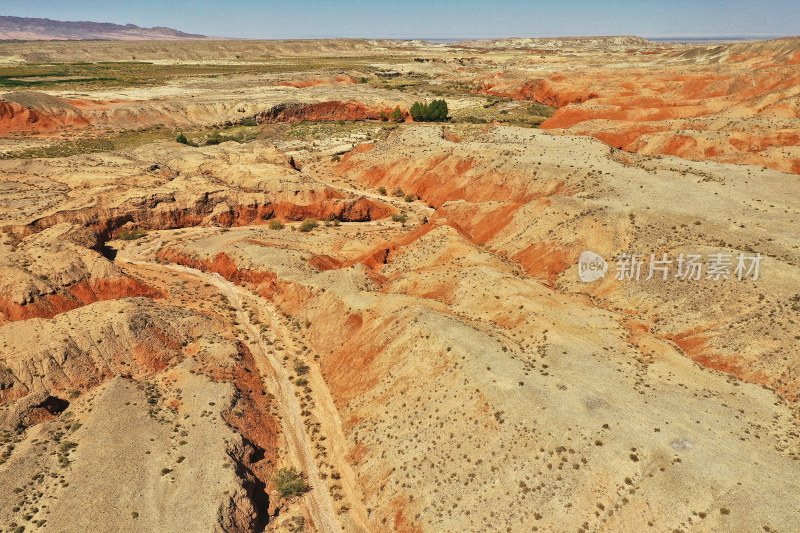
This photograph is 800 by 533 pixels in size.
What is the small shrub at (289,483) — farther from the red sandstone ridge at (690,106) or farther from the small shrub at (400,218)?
the red sandstone ridge at (690,106)

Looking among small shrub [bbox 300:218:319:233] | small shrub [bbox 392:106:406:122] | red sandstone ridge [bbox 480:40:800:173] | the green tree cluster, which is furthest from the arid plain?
small shrub [bbox 392:106:406:122]

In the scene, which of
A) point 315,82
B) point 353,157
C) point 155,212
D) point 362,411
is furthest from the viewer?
point 315,82

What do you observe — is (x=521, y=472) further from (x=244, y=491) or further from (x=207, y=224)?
(x=207, y=224)

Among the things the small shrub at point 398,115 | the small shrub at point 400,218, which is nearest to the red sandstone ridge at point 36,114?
the small shrub at point 398,115

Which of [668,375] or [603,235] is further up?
[603,235]

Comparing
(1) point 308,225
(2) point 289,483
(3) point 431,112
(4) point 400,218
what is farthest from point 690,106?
(2) point 289,483

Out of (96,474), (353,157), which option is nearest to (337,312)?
(96,474)

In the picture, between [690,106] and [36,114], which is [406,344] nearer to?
[690,106]
